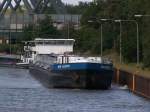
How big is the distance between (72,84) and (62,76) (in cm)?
104

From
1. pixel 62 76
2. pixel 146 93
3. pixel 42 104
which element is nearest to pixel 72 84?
pixel 62 76

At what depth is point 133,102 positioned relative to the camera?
183 feet

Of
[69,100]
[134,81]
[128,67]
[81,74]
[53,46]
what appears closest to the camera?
[69,100]

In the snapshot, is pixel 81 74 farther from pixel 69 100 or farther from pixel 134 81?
pixel 69 100

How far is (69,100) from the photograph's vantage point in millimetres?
57000

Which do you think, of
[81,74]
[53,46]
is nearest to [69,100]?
[81,74]

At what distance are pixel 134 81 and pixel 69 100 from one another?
11.5 m

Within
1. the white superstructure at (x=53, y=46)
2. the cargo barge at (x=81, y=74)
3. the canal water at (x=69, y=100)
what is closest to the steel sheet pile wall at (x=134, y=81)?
the canal water at (x=69, y=100)

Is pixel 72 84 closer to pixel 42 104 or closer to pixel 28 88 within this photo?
pixel 28 88

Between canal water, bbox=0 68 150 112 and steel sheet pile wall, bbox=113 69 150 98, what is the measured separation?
2.30 feet

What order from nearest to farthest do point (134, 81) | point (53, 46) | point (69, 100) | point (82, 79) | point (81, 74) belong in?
point (69, 100)
point (134, 81)
point (81, 74)
point (82, 79)
point (53, 46)

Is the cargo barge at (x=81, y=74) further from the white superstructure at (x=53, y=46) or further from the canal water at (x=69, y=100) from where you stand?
the white superstructure at (x=53, y=46)

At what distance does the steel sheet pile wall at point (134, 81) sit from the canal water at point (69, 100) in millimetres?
700

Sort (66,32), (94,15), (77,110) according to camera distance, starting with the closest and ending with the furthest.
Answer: (77,110)
(94,15)
(66,32)
